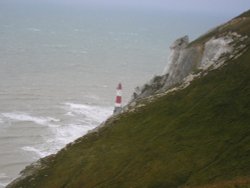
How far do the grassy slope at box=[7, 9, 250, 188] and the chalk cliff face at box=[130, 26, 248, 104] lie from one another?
2564 millimetres

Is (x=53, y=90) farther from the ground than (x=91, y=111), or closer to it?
farther from the ground

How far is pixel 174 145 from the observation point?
37312mm

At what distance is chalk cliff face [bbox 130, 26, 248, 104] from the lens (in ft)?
154

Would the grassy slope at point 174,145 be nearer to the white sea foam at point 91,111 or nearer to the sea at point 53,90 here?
the sea at point 53,90

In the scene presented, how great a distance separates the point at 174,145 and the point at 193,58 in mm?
16740

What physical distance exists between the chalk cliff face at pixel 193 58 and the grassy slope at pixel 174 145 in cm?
256

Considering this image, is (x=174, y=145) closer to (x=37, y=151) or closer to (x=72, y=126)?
(x=37, y=151)

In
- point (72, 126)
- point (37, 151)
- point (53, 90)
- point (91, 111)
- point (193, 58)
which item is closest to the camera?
point (193, 58)

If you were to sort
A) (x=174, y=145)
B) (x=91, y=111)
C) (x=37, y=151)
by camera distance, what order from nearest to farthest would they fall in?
(x=174, y=145)
(x=37, y=151)
(x=91, y=111)

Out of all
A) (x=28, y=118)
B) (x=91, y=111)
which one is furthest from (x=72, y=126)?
(x=91, y=111)

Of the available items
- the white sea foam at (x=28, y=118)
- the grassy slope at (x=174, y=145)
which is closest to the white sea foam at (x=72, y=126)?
the white sea foam at (x=28, y=118)

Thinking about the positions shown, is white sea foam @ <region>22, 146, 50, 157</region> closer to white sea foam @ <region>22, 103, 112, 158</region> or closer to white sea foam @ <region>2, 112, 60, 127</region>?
white sea foam @ <region>22, 103, 112, 158</region>

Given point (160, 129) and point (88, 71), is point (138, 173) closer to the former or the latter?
point (160, 129)

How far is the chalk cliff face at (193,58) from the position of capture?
4691 centimetres
